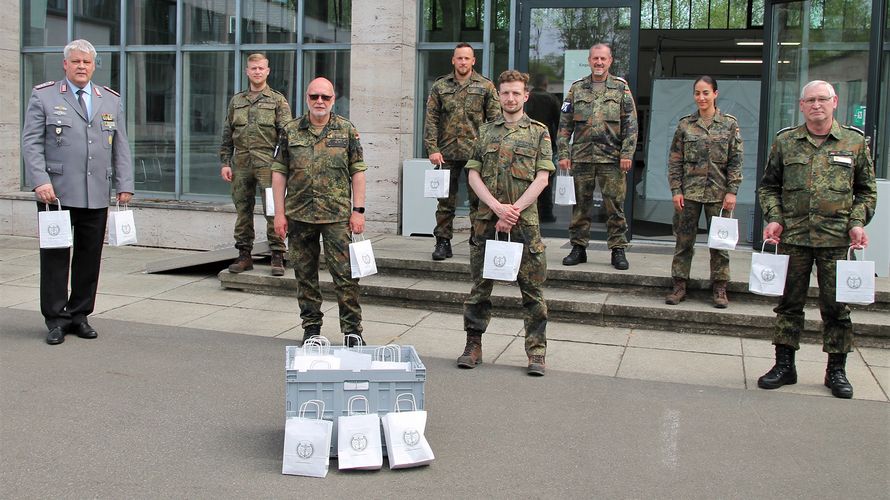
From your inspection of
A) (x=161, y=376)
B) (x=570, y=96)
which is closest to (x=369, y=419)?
(x=161, y=376)

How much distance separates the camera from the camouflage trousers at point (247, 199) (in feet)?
32.0

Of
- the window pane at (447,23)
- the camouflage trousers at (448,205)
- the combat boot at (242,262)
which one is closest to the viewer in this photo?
the camouflage trousers at (448,205)

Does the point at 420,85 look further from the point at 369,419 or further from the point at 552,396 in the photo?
the point at 369,419

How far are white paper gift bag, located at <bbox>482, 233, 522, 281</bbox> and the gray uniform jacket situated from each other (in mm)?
3201

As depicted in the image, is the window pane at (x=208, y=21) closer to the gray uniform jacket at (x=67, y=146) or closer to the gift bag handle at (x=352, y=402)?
the gray uniform jacket at (x=67, y=146)

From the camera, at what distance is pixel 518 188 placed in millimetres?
6852

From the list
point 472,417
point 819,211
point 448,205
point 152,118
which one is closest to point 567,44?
point 448,205

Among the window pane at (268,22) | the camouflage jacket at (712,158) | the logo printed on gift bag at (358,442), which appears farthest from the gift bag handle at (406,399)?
the window pane at (268,22)

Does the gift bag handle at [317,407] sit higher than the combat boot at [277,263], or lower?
lower

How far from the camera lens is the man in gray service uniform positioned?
7.45 meters

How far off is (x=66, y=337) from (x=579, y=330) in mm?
4296

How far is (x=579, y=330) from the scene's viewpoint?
8336mm

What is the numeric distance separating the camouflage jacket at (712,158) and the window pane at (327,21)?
18.1 feet

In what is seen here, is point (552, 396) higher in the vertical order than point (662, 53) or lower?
lower
